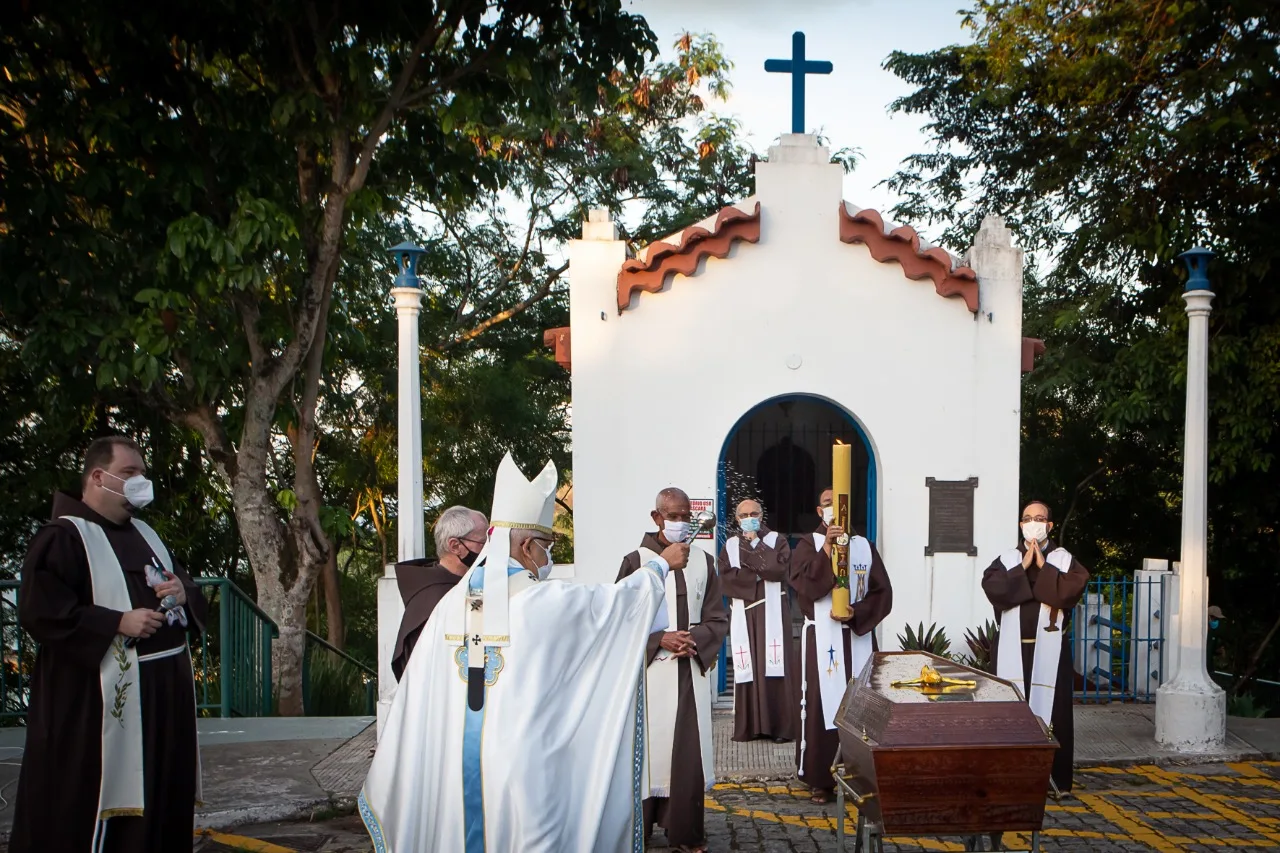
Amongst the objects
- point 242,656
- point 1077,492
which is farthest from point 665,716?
point 1077,492

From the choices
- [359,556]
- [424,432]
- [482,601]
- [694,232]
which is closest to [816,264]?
[694,232]

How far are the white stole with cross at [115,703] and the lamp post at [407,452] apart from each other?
4.02 metres

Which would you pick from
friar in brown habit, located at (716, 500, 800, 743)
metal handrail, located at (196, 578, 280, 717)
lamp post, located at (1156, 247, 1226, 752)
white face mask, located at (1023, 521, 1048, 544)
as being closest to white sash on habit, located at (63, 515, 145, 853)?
metal handrail, located at (196, 578, 280, 717)

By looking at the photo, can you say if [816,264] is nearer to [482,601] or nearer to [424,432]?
[482,601]

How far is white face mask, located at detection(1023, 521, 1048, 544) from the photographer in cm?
759

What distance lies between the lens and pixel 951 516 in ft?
Answer: 34.3

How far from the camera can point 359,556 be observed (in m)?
21.5

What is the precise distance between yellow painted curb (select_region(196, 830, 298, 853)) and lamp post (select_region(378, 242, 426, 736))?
2532 millimetres

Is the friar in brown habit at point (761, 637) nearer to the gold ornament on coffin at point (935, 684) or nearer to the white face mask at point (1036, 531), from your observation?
the white face mask at point (1036, 531)

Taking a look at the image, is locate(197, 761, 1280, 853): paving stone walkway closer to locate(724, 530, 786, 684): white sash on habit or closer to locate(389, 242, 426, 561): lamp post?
locate(724, 530, 786, 684): white sash on habit

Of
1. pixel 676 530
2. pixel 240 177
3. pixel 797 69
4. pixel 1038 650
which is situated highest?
pixel 797 69

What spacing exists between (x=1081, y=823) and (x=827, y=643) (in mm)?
1811

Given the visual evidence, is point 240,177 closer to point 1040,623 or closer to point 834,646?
point 834,646

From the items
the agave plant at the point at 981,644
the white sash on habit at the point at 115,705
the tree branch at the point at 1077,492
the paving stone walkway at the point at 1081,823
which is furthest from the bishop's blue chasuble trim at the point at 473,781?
the tree branch at the point at 1077,492
